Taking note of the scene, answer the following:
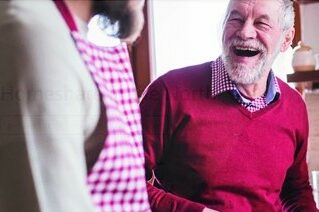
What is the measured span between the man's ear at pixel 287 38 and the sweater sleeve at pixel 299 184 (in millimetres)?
128

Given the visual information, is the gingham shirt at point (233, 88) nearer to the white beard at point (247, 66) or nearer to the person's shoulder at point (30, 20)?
the white beard at point (247, 66)

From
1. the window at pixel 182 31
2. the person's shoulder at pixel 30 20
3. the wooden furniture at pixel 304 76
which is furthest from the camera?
the wooden furniture at pixel 304 76

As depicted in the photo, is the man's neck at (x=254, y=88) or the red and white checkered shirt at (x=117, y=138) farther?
the man's neck at (x=254, y=88)

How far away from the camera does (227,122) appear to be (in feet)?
2.47

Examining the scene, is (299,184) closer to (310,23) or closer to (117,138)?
(310,23)

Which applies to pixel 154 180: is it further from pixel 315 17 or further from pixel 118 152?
pixel 315 17

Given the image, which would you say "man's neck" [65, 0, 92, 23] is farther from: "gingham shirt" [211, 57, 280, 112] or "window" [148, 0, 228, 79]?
"gingham shirt" [211, 57, 280, 112]

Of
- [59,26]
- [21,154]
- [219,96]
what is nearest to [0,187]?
[21,154]

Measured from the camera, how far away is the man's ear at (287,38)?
0.76m

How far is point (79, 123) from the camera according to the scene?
0.52 m

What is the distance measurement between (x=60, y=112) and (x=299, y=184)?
20.9 inches

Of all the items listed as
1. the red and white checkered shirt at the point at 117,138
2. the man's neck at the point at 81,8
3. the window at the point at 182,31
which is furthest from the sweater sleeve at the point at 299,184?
the man's neck at the point at 81,8

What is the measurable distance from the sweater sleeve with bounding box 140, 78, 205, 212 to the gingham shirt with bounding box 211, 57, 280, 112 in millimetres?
95

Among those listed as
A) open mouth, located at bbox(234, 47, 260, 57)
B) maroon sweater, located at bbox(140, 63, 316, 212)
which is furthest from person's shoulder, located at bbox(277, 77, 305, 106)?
open mouth, located at bbox(234, 47, 260, 57)
